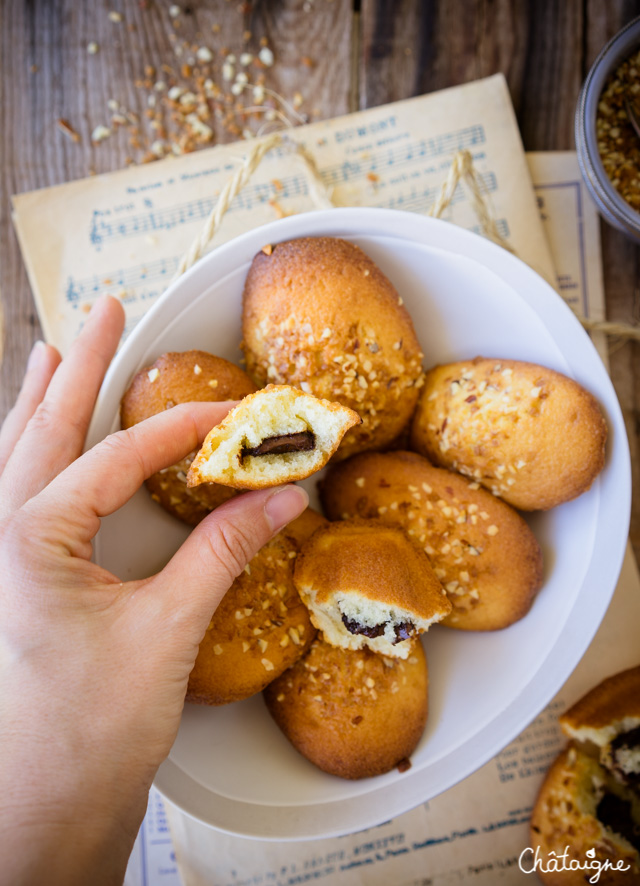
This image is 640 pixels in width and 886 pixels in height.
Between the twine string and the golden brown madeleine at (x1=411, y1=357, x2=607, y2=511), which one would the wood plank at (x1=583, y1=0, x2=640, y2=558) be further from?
the golden brown madeleine at (x1=411, y1=357, x2=607, y2=511)

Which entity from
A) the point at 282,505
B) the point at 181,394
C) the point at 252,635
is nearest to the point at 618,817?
the point at 252,635

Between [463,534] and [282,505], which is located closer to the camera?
[282,505]

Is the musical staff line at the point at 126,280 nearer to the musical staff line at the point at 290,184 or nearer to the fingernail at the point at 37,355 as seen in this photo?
the musical staff line at the point at 290,184

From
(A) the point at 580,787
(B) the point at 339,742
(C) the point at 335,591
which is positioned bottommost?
(A) the point at 580,787

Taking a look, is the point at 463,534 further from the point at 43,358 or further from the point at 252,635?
the point at 43,358

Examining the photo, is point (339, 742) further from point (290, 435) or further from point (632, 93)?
point (632, 93)

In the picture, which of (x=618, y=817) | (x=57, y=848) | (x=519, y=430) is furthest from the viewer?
(x=618, y=817)

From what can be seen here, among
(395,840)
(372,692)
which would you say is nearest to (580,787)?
(395,840)

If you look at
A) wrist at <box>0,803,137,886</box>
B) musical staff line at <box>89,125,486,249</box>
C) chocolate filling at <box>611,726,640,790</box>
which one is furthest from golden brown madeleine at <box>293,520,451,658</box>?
musical staff line at <box>89,125,486,249</box>
